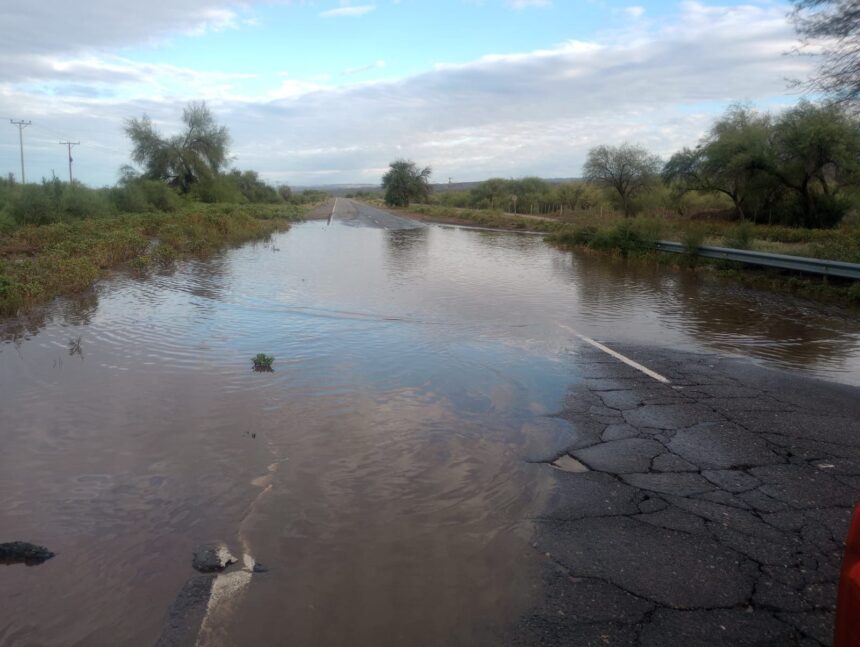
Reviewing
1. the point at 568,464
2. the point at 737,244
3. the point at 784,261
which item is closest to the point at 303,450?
the point at 568,464

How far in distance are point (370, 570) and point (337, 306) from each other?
9.74 metres

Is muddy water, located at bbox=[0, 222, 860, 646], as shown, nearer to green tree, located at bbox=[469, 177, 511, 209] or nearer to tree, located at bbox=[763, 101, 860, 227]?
tree, located at bbox=[763, 101, 860, 227]

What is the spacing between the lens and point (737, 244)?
2023 centimetres

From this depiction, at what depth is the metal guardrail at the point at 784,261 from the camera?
14.6m

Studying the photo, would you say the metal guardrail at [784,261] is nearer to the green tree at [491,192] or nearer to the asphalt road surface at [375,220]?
the asphalt road surface at [375,220]

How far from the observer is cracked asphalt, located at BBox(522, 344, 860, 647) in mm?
3250

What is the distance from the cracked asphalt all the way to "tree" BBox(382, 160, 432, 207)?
318 feet

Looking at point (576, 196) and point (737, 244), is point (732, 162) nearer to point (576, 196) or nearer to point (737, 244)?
point (737, 244)

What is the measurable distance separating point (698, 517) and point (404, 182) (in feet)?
327

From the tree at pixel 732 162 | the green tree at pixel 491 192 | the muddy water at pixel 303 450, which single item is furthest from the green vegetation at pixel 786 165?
the green tree at pixel 491 192

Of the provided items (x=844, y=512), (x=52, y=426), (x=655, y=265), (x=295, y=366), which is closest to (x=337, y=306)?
(x=295, y=366)

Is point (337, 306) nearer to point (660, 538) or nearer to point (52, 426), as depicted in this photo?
point (52, 426)

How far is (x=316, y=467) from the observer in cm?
526

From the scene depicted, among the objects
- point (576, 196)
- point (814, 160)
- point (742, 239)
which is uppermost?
point (576, 196)
